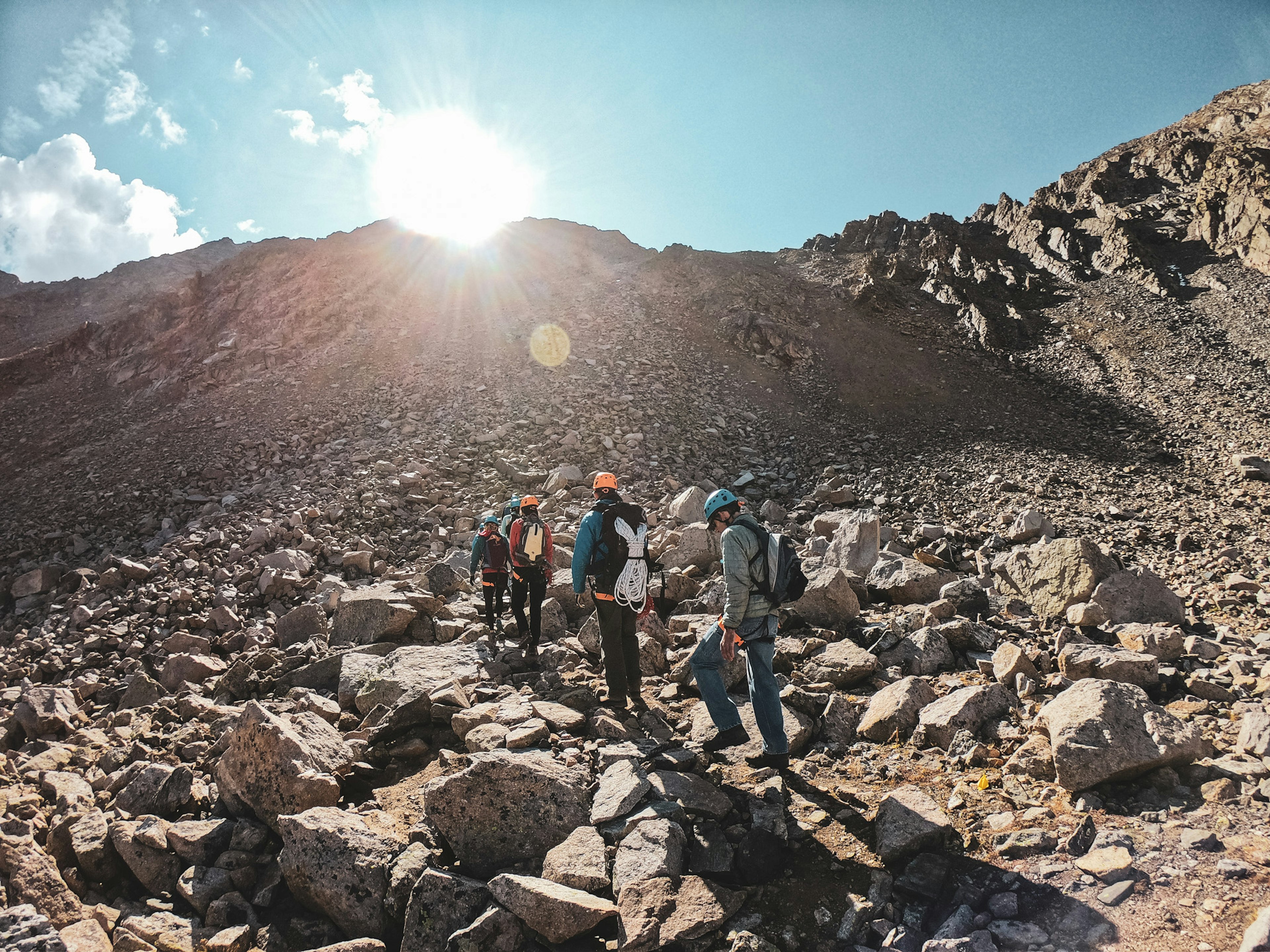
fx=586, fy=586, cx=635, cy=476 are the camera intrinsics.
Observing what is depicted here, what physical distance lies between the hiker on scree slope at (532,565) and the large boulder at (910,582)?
4.40 meters

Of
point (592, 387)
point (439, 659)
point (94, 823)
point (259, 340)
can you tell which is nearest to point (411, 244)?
point (259, 340)

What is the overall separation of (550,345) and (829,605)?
668 inches

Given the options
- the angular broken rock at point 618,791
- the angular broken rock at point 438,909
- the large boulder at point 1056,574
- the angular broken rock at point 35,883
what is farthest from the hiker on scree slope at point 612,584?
the large boulder at point 1056,574

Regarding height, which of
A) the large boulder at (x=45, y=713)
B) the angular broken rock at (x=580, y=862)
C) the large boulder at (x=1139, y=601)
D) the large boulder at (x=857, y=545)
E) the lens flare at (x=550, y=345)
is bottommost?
the angular broken rock at (x=580, y=862)

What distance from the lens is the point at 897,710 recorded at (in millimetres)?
4934

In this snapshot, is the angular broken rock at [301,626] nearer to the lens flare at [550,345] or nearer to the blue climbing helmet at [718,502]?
the blue climbing helmet at [718,502]

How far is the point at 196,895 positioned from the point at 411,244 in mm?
30073

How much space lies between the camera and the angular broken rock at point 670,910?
3.02m

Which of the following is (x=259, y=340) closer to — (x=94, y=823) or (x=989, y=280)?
(x=94, y=823)

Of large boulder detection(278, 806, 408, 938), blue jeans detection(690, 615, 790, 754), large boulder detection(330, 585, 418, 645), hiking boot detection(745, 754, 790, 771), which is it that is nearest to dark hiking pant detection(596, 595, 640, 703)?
blue jeans detection(690, 615, 790, 754)

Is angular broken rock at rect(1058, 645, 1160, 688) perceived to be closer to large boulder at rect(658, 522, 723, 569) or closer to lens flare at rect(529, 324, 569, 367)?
large boulder at rect(658, 522, 723, 569)

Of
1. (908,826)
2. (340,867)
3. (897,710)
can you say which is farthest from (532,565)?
(908,826)

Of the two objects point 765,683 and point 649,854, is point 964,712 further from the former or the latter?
point 649,854

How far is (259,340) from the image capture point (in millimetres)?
22422
